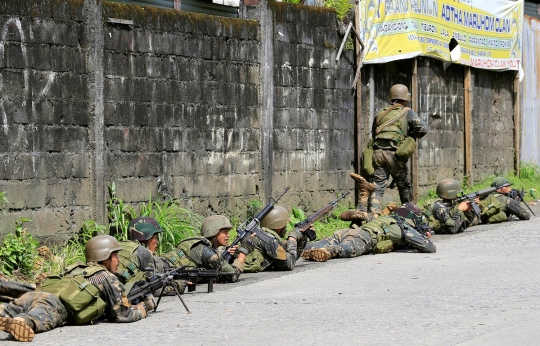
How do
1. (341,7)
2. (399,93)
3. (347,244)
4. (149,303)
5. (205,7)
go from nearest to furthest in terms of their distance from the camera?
(149,303)
(347,244)
(399,93)
(341,7)
(205,7)

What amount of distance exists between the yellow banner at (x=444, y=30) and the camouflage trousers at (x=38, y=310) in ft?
27.7

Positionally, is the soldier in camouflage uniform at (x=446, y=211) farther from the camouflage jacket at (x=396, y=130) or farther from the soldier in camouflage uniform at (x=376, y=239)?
the soldier in camouflage uniform at (x=376, y=239)

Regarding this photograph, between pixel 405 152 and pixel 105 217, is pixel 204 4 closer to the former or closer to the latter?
pixel 405 152

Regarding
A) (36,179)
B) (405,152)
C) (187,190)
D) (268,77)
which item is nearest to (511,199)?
(405,152)

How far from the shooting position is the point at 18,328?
703 cm

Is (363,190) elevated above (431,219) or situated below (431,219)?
above

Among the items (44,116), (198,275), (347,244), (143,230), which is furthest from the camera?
(347,244)

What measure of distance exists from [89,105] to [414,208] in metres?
4.12

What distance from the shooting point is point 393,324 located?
24.7 feet

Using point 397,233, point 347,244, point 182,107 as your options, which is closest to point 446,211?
point 397,233

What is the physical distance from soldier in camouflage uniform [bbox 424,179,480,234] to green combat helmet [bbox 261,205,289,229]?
316 cm

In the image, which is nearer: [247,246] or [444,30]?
[247,246]

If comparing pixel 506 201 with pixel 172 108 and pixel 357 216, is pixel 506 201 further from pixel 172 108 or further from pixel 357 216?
pixel 172 108

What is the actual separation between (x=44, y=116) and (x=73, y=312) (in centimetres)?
335
